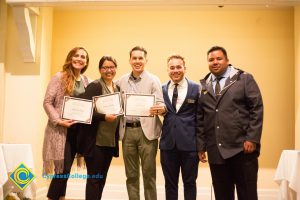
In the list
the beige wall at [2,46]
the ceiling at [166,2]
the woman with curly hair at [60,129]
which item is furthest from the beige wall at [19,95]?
the woman with curly hair at [60,129]

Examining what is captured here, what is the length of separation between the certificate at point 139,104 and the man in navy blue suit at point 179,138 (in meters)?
0.16

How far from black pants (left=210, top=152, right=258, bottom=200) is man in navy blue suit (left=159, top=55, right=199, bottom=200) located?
0.96 feet

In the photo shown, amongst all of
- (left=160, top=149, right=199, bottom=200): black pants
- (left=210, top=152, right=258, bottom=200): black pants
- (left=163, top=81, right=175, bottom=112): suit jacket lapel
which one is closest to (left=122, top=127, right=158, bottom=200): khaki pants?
Result: (left=160, top=149, right=199, bottom=200): black pants

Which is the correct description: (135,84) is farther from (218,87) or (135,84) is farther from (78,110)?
(218,87)

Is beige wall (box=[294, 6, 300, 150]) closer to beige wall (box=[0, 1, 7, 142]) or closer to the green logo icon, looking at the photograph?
the green logo icon

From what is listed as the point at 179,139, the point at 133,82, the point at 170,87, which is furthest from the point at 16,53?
the point at 179,139

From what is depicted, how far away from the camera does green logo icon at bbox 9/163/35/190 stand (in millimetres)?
3441

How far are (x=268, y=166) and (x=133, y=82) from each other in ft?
7.70

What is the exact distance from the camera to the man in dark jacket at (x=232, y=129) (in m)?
2.46

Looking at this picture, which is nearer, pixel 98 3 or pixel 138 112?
pixel 138 112

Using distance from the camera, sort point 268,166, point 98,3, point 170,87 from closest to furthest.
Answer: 1. point 170,87
2. point 98,3
3. point 268,166

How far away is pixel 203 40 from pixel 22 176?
2725mm

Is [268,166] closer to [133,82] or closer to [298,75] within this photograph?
[298,75]

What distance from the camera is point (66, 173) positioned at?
116 inches
